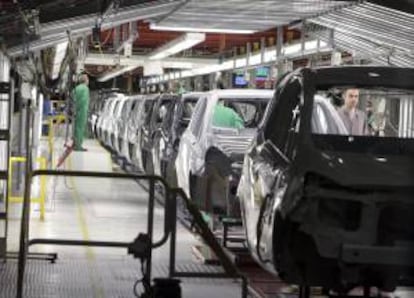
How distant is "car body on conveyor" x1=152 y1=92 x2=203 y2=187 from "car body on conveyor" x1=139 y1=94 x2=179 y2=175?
1.02 ft

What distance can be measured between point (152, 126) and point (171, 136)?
2.52 metres

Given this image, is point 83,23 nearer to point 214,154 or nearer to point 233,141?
point 233,141

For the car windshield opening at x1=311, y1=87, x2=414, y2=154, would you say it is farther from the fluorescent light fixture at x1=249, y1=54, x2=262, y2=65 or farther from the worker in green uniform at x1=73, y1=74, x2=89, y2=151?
the fluorescent light fixture at x1=249, y1=54, x2=262, y2=65

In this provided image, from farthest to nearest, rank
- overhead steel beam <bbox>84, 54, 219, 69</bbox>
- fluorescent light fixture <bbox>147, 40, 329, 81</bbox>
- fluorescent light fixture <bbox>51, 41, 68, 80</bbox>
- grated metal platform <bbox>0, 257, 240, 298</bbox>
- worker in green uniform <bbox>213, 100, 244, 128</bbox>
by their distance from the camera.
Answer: overhead steel beam <bbox>84, 54, 219, 69</bbox> < fluorescent light fixture <bbox>51, 41, 68, 80</bbox> < fluorescent light fixture <bbox>147, 40, 329, 81</bbox> < worker in green uniform <bbox>213, 100, 244, 128</bbox> < grated metal platform <bbox>0, 257, 240, 298</bbox>

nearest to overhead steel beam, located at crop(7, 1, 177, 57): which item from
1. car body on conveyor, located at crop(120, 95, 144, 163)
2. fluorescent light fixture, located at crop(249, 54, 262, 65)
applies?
car body on conveyor, located at crop(120, 95, 144, 163)

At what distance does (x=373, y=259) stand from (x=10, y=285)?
358 centimetres

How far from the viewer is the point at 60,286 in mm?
8031

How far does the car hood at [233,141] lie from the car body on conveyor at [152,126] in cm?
395

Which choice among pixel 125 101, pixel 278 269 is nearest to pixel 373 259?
pixel 278 269

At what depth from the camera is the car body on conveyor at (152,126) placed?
1504 cm

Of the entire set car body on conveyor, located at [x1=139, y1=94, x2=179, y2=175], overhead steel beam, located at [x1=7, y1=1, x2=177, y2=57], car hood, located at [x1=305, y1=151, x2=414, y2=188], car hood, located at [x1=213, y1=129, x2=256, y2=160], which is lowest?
car body on conveyor, located at [x1=139, y1=94, x2=179, y2=175]

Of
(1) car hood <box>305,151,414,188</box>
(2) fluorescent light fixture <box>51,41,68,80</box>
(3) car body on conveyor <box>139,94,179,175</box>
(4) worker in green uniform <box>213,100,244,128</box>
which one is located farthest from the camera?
(2) fluorescent light fixture <box>51,41,68,80</box>

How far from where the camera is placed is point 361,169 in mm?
5773

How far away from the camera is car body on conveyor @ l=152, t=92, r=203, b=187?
1267cm
